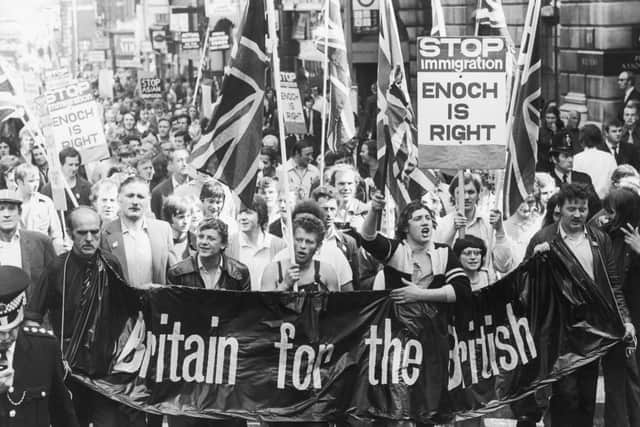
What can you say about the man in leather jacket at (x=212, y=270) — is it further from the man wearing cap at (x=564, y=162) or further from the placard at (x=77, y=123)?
the placard at (x=77, y=123)

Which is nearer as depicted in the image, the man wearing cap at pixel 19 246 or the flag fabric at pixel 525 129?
the man wearing cap at pixel 19 246

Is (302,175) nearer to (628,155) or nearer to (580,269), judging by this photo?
(628,155)

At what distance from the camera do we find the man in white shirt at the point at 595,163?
603 inches

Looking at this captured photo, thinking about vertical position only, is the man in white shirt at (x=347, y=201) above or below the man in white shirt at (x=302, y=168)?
above

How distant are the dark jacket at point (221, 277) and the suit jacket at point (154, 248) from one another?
2.82 feet

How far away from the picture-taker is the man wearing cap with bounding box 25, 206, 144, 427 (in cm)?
945

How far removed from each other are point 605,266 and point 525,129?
93.2 inches

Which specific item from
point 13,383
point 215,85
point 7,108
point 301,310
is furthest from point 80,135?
point 215,85

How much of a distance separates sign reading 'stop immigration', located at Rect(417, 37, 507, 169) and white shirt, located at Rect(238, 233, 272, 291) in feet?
4.34

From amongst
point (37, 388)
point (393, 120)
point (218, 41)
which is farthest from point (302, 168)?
point (218, 41)

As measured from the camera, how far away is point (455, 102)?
35.5 feet

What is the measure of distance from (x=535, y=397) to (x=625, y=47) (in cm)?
1827

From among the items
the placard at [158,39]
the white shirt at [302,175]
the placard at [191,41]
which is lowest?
the placard at [158,39]

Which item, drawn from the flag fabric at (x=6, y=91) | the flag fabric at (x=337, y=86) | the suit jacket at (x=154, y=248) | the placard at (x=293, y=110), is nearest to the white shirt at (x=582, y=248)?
the suit jacket at (x=154, y=248)
